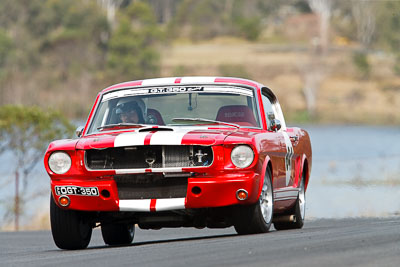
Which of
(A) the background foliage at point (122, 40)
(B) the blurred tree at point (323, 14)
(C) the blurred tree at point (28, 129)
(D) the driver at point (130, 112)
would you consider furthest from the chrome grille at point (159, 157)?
(B) the blurred tree at point (323, 14)

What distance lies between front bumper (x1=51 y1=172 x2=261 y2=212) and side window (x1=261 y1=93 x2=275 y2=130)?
4.50 feet

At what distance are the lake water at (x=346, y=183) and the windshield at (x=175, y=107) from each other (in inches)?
307

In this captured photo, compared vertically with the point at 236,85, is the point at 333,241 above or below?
below

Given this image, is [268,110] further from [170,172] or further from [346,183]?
[346,183]

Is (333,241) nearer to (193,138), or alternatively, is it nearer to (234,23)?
(193,138)

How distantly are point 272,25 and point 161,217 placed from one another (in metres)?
109

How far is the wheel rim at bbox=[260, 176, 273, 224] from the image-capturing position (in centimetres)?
863

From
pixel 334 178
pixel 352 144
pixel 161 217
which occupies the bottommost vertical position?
pixel 352 144

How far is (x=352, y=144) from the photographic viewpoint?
5372 centimetres

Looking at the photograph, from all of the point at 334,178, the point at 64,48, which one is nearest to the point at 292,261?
the point at 334,178

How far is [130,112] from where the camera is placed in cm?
941

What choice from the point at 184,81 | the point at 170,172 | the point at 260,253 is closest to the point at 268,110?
the point at 184,81

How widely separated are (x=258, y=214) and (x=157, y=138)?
114 centimetres

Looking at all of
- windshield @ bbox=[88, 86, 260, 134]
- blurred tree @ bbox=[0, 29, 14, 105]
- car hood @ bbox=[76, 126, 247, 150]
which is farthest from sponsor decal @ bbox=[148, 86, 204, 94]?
blurred tree @ bbox=[0, 29, 14, 105]
